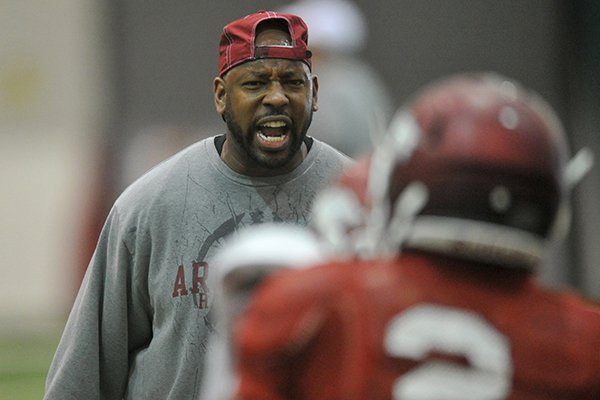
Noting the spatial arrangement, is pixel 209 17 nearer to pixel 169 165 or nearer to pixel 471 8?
pixel 471 8

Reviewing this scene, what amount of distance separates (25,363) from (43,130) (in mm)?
2884

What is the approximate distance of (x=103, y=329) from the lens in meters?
4.29

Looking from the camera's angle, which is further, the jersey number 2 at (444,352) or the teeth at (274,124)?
the teeth at (274,124)

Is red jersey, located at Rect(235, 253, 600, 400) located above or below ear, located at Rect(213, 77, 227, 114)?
below

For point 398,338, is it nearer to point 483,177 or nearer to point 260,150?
point 483,177

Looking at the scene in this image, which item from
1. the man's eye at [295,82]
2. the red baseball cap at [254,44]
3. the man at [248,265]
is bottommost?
→ the man at [248,265]

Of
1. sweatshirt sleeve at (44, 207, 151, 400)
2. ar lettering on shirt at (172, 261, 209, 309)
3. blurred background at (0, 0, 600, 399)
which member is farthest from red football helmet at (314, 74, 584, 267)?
blurred background at (0, 0, 600, 399)

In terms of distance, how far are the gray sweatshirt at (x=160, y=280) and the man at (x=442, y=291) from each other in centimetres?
162

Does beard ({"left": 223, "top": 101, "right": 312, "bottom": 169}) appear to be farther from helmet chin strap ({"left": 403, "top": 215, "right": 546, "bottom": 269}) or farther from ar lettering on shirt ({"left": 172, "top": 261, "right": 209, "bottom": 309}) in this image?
helmet chin strap ({"left": 403, "top": 215, "right": 546, "bottom": 269})

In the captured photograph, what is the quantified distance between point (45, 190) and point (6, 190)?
341mm

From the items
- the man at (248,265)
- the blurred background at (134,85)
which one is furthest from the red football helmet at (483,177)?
the blurred background at (134,85)

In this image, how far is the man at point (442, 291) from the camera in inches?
99.9

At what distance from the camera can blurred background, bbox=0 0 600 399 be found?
12195mm

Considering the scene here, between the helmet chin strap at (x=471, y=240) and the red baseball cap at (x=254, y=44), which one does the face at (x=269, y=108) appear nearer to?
the red baseball cap at (x=254, y=44)
